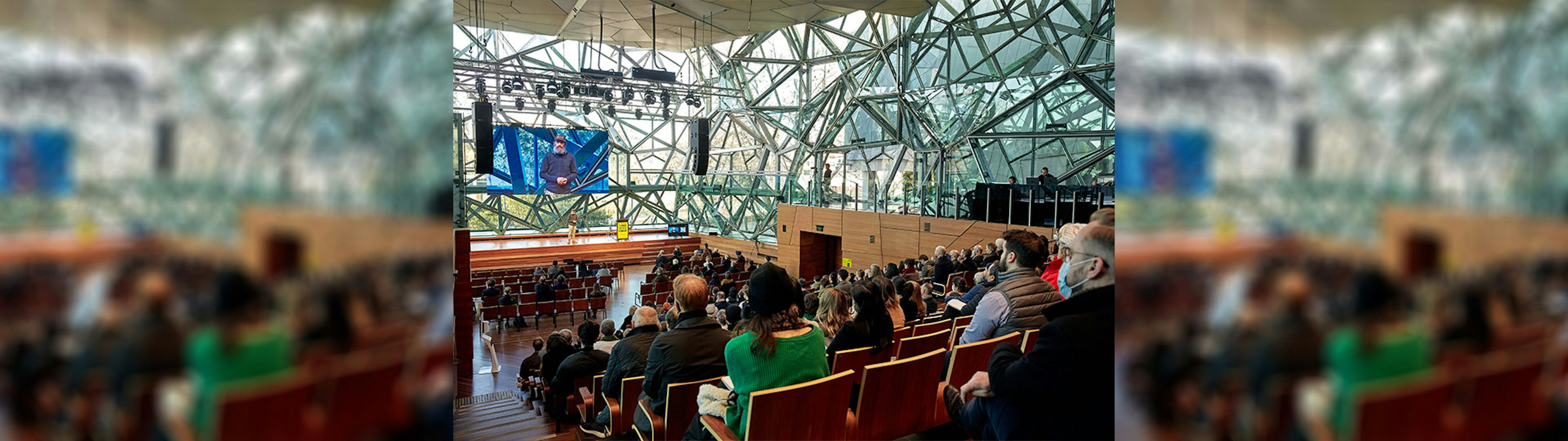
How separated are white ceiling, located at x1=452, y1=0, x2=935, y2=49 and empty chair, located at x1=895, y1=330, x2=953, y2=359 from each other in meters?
9.66

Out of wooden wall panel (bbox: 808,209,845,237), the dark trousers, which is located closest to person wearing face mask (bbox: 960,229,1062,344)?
the dark trousers

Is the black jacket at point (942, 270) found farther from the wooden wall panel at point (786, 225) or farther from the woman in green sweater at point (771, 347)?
the wooden wall panel at point (786, 225)

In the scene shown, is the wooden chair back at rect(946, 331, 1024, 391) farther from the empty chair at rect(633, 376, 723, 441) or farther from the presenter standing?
the presenter standing

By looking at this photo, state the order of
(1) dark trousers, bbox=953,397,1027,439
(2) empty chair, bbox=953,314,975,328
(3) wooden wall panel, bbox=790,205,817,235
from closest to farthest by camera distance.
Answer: (1) dark trousers, bbox=953,397,1027,439 < (2) empty chair, bbox=953,314,975,328 < (3) wooden wall panel, bbox=790,205,817,235

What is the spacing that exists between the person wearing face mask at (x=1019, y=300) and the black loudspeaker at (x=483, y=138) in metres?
7.13

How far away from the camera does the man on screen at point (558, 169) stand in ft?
57.3

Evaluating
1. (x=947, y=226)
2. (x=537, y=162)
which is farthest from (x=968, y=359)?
(x=537, y=162)

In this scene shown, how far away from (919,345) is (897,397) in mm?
745

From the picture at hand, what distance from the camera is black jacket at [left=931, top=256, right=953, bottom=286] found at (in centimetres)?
703
